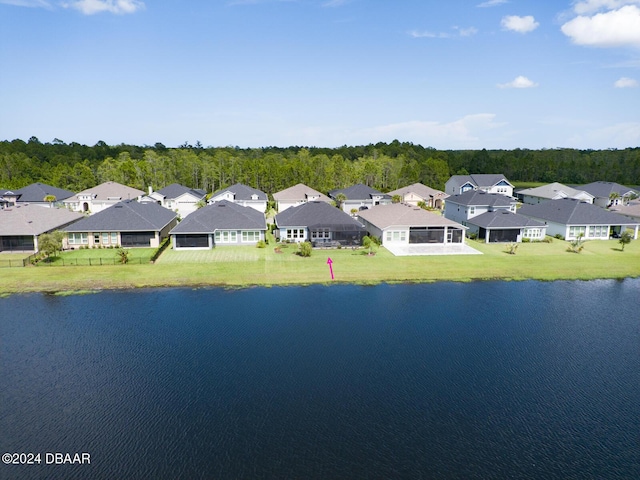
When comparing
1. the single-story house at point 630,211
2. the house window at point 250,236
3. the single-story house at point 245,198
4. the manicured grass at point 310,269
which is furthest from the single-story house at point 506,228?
the single-story house at point 245,198

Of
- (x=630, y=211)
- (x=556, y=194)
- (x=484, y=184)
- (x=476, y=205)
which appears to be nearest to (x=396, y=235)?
(x=476, y=205)

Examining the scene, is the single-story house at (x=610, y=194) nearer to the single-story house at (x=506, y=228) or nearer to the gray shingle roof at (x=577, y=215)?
the gray shingle roof at (x=577, y=215)

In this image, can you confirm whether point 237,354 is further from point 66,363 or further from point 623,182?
point 623,182

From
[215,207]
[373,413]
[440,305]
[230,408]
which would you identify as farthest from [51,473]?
[215,207]

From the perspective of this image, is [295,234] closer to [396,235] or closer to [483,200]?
[396,235]

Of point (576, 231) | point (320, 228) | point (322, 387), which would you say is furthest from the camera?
point (576, 231)

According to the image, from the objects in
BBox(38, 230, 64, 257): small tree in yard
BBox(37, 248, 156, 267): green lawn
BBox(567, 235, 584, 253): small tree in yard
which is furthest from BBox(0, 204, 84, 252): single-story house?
BBox(567, 235, 584, 253): small tree in yard

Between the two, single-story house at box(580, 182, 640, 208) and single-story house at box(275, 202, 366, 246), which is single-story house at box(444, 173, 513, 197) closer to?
single-story house at box(580, 182, 640, 208)
